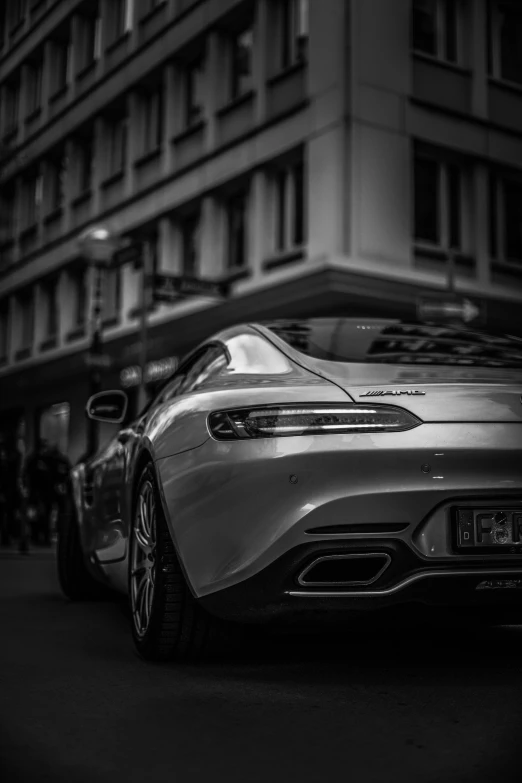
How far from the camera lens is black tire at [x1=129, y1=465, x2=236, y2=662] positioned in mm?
4086

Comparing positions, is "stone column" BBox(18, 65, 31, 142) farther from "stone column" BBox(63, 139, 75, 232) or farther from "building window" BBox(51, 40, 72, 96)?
"stone column" BBox(63, 139, 75, 232)

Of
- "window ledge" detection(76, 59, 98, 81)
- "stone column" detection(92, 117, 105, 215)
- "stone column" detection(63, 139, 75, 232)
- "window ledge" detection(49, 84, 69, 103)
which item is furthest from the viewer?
"window ledge" detection(49, 84, 69, 103)

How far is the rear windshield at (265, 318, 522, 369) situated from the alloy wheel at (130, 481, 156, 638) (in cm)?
87

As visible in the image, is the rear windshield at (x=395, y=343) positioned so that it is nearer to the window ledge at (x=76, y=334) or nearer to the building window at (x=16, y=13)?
the window ledge at (x=76, y=334)

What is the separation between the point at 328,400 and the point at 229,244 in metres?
17.8

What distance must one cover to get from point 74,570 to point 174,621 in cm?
286

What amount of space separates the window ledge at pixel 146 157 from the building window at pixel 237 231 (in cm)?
319

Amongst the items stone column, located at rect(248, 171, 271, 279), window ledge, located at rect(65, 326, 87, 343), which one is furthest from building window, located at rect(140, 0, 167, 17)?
window ledge, located at rect(65, 326, 87, 343)

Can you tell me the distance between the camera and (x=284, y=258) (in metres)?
18.8

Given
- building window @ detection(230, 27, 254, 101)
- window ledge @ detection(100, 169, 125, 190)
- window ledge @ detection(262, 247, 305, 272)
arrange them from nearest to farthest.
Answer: window ledge @ detection(262, 247, 305, 272) → building window @ detection(230, 27, 254, 101) → window ledge @ detection(100, 169, 125, 190)

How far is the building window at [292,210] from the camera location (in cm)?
1903

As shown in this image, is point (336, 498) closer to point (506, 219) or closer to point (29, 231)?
point (506, 219)

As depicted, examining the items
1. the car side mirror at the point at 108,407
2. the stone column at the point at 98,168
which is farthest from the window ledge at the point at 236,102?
the car side mirror at the point at 108,407

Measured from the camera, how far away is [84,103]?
27.9 m
